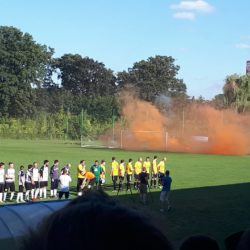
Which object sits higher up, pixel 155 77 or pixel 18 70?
pixel 155 77

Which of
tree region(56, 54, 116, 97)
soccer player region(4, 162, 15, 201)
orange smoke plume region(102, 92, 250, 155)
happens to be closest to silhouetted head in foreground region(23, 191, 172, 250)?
soccer player region(4, 162, 15, 201)

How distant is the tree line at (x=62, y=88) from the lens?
72.0 meters

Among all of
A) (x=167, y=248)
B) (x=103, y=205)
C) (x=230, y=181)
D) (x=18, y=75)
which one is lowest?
(x=230, y=181)

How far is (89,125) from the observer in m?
67.7

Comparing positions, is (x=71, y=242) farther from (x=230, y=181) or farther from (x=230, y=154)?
(x=230, y=154)

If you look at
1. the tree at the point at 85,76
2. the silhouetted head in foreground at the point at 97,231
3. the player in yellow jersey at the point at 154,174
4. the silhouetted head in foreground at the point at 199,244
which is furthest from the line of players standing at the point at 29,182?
the tree at the point at 85,76

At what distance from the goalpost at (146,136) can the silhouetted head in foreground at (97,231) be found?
5207 cm

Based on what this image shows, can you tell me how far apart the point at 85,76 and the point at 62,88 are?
5207 millimetres

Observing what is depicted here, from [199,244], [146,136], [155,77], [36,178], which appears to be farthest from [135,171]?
[155,77]

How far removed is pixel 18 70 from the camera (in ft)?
247

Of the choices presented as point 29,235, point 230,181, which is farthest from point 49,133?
point 29,235

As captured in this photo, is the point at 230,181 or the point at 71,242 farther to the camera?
the point at 230,181

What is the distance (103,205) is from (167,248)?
0.20 m

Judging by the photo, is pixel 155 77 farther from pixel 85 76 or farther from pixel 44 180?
pixel 44 180
